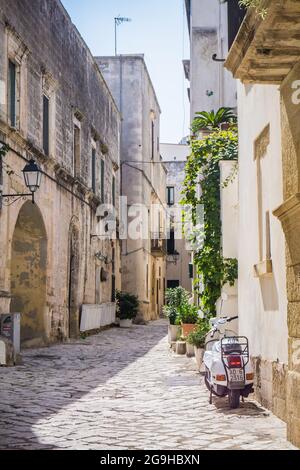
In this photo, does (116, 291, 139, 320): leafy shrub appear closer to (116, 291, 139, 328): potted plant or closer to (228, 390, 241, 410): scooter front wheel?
(116, 291, 139, 328): potted plant

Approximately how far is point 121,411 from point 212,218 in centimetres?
550

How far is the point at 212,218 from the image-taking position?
12648 mm

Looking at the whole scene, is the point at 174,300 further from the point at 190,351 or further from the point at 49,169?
the point at 49,169

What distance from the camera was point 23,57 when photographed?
52.6ft

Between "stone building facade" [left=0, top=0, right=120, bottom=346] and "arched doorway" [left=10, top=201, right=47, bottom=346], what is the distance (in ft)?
0.08

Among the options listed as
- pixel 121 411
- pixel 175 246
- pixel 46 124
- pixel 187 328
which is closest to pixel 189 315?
pixel 187 328

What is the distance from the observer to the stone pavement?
606 cm

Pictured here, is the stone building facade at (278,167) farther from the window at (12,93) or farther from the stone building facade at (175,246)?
the stone building facade at (175,246)

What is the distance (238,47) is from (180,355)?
33.5 feet

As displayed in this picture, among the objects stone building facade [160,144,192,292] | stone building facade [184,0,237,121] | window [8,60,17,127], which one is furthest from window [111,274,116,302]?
stone building facade [160,144,192,292]
